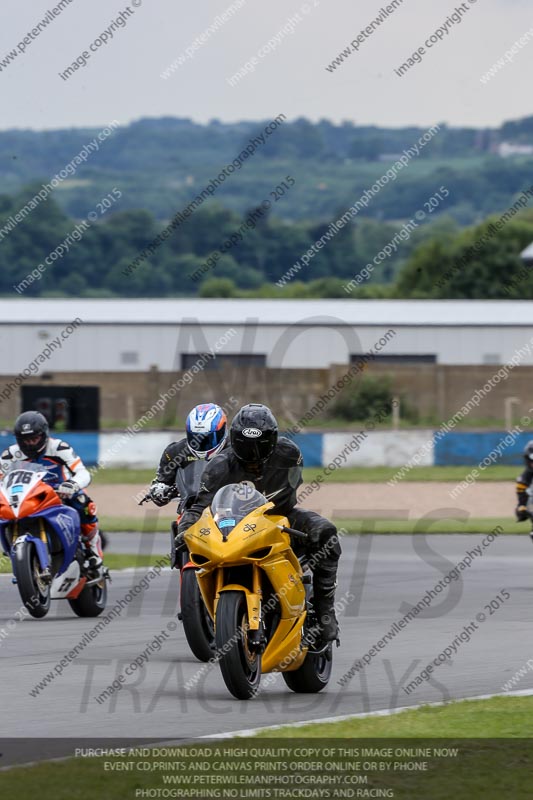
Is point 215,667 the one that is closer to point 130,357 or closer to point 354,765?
point 354,765

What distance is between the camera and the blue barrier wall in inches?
1458

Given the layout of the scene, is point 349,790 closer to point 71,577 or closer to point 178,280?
point 71,577

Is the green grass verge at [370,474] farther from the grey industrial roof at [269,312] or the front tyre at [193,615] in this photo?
the front tyre at [193,615]

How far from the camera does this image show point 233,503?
8.61 meters

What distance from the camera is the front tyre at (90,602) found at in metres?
13.7

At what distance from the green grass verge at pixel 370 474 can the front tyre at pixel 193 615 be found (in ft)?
77.5

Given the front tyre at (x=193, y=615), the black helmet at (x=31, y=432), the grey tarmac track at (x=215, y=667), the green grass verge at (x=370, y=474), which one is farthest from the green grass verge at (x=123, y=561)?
the green grass verge at (x=370, y=474)

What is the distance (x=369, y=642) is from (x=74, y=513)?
9.65ft

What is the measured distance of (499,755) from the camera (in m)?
7.16

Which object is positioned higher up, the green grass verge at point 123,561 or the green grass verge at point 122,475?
the green grass verge at point 123,561

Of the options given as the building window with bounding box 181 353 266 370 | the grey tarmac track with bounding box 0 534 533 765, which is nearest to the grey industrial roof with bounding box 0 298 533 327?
the building window with bounding box 181 353 266 370

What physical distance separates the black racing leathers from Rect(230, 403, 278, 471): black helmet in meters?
0.09

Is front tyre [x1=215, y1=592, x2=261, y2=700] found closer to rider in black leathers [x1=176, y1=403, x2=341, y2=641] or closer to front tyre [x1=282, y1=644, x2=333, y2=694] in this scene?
front tyre [x1=282, y1=644, x2=333, y2=694]

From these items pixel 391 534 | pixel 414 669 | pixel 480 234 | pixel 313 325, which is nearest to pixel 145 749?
pixel 414 669
